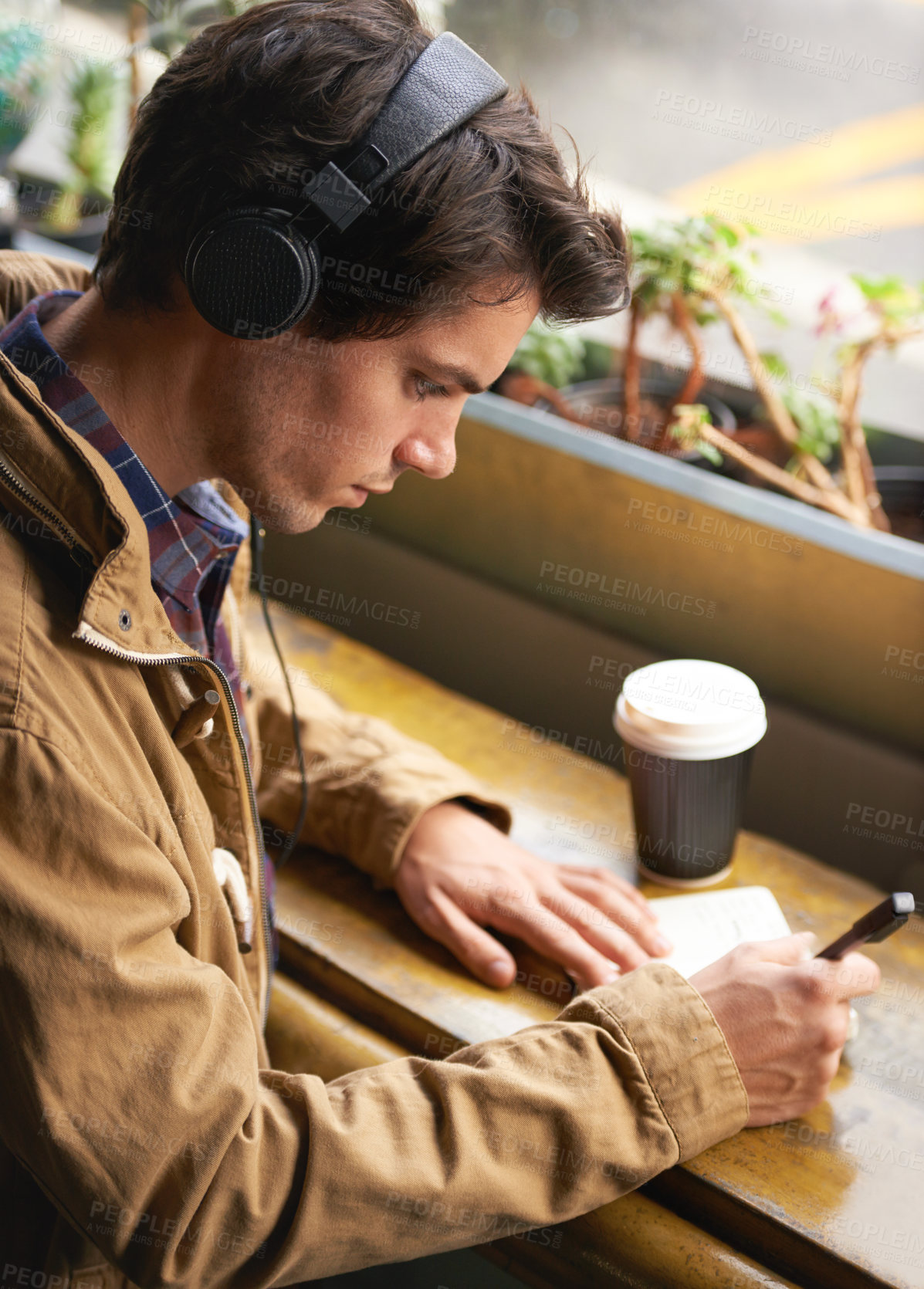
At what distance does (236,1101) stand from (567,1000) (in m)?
0.40

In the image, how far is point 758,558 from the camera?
1421mm

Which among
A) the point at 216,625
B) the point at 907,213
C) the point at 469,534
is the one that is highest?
the point at 907,213

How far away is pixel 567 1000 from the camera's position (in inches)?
42.3

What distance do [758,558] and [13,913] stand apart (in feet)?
3.39

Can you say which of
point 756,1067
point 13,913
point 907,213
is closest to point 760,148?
point 907,213

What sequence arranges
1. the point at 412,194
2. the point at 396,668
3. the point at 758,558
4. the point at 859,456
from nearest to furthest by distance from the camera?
the point at 412,194
the point at 758,558
the point at 396,668
the point at 859,456

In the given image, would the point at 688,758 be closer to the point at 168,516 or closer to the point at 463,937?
the point at 463,937

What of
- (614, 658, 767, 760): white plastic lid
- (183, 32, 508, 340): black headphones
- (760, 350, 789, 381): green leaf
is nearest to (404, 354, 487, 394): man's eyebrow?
(183, 32, 508, 340): black headphones

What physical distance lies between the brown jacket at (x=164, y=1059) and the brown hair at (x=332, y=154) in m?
0.22

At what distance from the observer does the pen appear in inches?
35.6

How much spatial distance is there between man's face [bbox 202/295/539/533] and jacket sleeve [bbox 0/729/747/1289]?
1.12ft

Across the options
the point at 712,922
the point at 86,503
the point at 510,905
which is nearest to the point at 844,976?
the point at 712,922

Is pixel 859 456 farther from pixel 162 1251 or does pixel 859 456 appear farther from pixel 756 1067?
pixel 162 1251

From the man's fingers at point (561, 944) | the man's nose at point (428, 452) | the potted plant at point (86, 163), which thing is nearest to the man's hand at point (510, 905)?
the man's fingers at point (561, 944)
